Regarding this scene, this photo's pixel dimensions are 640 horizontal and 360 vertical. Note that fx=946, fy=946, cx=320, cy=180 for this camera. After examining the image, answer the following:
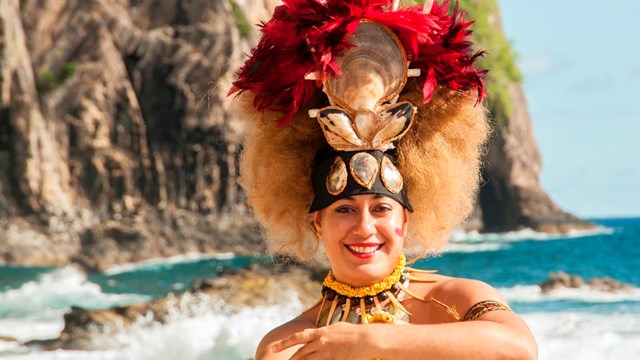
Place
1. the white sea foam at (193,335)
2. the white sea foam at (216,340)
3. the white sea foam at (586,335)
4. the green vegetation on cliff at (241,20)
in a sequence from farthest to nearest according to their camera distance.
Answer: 1. the green vegetation on cliff at (241,20)
2. the white sea foam at (193,335)
3. the white sea foam at (216,340)
4. the white sea foam at (586,335)

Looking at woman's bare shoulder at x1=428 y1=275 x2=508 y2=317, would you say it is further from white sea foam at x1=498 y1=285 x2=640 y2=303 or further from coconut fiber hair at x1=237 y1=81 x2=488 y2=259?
white sea foam at x1=498 y1=285 x2=640 y2=303

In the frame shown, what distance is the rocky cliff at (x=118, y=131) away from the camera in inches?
1098

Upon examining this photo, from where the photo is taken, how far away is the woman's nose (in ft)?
9.77

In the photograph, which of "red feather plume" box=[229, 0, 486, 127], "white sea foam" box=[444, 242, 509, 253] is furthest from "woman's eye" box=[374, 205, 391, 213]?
"white sea foam" box=[444, 242, 509, 253]

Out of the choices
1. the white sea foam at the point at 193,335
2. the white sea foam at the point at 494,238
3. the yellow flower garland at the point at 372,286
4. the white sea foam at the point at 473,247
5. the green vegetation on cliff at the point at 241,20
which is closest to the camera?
the yellow flower garland at the point at 372,286

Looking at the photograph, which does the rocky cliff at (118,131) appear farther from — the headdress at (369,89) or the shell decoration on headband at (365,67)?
the shell decoration on headband at (365,67)

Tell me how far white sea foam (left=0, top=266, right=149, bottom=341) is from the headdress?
14.8m

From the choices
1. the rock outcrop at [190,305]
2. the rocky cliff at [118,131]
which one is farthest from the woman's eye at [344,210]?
the rocky cliff at [118,131]

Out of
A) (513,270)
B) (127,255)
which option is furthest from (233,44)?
(513,270)

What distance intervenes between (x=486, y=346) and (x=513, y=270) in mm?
Answer: 27203

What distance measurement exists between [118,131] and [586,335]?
20.0m

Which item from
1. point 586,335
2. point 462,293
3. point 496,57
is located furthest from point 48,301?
point 496,57

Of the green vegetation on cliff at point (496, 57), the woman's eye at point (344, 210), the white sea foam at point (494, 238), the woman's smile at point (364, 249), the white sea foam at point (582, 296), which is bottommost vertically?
the white sea foam at point (494, 238)

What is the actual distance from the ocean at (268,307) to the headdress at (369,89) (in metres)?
3.53
